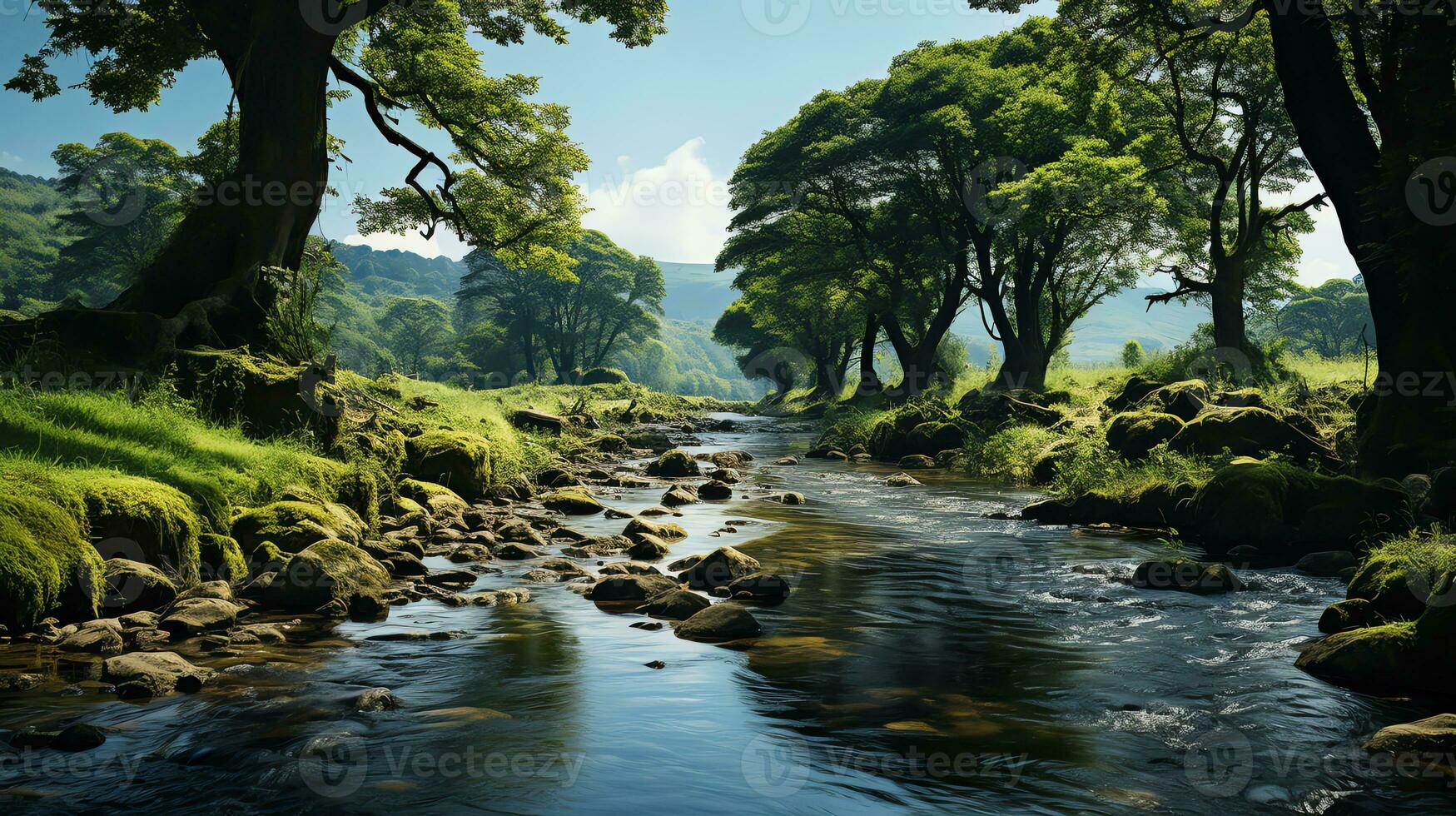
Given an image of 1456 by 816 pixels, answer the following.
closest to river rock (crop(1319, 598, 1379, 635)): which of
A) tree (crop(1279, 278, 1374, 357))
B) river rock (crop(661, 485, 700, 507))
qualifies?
river rock (crop(661, 485, 700, 507))

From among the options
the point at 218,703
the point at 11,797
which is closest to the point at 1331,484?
the point at 218,703

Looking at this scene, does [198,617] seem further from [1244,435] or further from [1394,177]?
[1244,435]

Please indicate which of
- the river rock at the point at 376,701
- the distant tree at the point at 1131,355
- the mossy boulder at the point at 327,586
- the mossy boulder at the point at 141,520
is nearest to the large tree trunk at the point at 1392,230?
the river rock at the point at 376,701

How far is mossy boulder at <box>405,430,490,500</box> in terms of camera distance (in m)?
13.3

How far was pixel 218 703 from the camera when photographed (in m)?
4.97

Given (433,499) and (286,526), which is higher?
(286,526)

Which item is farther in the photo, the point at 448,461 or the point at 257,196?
the point at 448,461

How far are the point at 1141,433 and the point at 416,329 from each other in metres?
96.8

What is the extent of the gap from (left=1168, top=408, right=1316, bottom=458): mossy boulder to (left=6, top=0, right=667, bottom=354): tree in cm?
1220

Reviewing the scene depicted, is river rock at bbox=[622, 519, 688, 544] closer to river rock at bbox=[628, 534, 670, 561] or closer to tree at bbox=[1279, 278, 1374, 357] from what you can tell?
river rock at bbox=[628, 534, 670, 561]

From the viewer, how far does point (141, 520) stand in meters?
6.74

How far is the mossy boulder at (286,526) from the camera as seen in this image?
7953mm

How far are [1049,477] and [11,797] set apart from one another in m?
17.3

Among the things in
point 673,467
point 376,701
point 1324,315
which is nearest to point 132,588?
point 376,701
